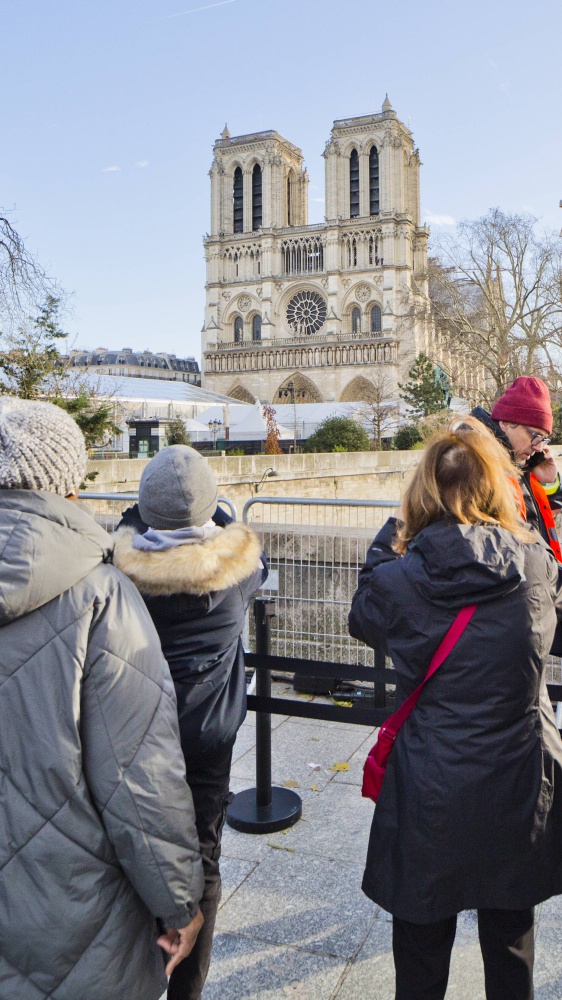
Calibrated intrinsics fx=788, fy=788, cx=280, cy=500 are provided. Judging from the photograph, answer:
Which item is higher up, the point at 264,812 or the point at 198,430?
the point at 198,430

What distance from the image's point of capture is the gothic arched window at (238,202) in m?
73.2

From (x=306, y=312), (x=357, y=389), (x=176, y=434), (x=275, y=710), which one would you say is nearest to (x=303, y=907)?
(x=275, y=710)

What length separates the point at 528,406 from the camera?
120 inches

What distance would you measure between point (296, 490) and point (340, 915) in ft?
67.9

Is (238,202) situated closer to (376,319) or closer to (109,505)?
(376,319)

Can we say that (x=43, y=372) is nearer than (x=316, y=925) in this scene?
No

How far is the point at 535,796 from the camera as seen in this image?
1.94 meters

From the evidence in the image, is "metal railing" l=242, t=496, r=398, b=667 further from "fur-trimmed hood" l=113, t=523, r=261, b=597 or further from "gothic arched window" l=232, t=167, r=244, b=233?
"gothic arched window" l=232, t=167, r=244, b=233

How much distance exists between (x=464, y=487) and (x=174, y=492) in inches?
30.3

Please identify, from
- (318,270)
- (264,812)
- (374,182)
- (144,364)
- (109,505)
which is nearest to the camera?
(264,812)

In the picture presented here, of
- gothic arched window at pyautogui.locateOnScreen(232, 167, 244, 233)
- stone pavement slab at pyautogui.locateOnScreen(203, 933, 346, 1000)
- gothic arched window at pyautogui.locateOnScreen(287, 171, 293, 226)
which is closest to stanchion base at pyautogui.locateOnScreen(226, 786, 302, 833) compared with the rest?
stone pavement slab at pyautogui.locateOnScreen(203, 933, 346, 1000)

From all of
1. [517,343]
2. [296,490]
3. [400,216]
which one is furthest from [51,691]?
[400,216]

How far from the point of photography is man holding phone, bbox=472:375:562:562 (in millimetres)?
3049

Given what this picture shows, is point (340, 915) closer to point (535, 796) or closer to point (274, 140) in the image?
point (535, 796)
